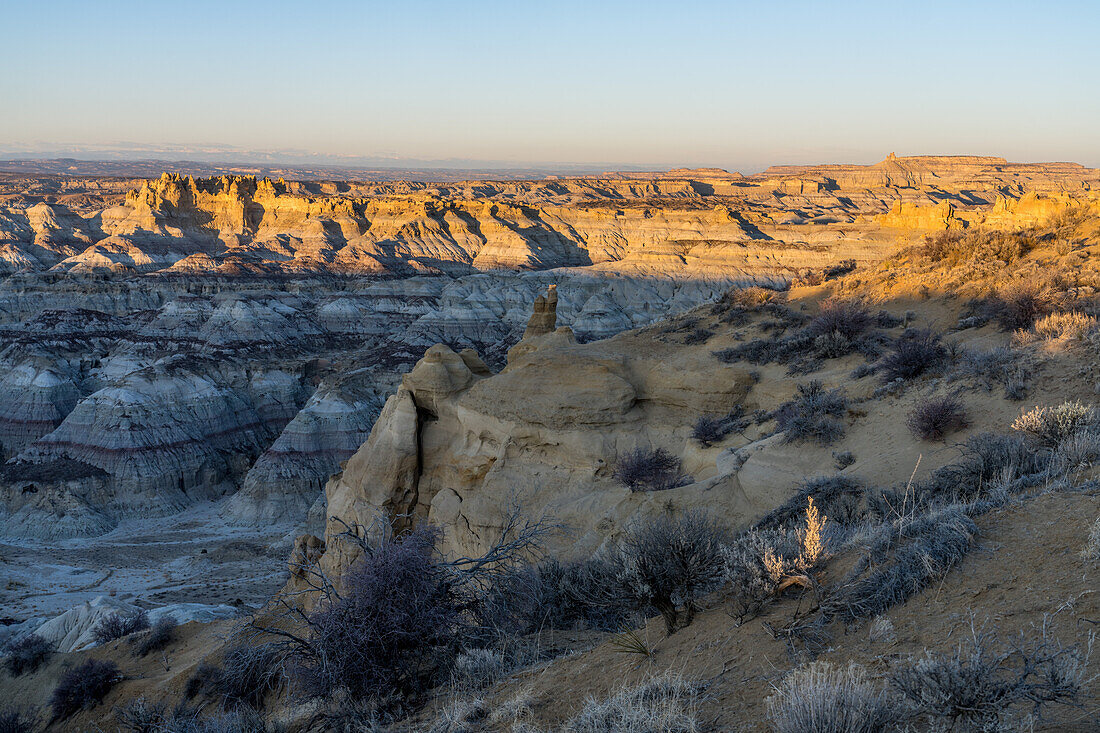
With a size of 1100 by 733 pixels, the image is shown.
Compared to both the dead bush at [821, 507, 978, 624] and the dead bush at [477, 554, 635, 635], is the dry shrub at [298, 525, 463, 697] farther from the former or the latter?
the dead bush at [821, 507, 978, 624]

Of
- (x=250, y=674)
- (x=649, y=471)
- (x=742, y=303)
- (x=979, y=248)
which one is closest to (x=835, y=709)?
(x=250, y=674)

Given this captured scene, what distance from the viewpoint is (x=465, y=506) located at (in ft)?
47.5

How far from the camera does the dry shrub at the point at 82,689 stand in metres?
14.2

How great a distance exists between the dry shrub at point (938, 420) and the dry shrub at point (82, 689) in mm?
15639

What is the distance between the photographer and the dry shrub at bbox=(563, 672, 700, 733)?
13.7 ft

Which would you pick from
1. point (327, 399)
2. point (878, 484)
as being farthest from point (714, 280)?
point (878, 484)

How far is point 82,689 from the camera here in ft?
47.6

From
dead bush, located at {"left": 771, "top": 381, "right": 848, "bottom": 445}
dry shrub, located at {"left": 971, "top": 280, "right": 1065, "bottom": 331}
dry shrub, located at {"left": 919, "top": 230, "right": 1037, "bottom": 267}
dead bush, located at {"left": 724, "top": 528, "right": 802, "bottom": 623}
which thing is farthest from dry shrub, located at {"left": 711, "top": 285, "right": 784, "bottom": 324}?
dead bush, located at {"left": 724, "top": 528, "right": 802, "bottom": 623}

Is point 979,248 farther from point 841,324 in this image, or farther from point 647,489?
point 647,489

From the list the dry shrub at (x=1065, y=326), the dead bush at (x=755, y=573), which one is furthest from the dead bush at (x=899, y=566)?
the dry shrub at (x=1065, y=326)

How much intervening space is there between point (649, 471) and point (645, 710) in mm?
8723

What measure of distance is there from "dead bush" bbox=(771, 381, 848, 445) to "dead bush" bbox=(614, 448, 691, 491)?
2.01 m

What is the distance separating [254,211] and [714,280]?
74557 mm

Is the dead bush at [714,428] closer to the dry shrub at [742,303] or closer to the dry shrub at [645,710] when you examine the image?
the dry shrub at [742,303]
